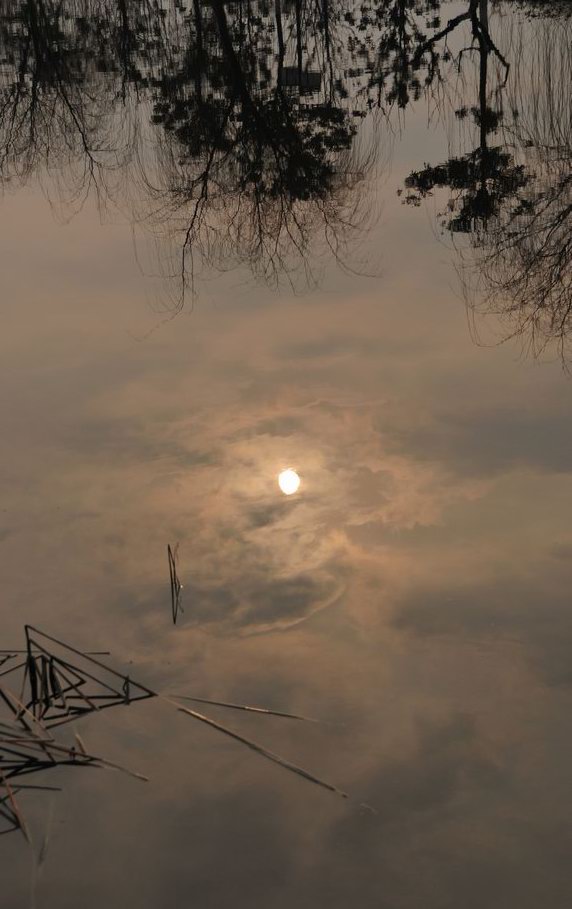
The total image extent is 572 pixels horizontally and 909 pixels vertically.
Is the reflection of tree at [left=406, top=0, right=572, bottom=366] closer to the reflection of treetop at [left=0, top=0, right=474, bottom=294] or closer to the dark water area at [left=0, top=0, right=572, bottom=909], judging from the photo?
the dark water area at [left=0, top=0, right=572, bottom=909]

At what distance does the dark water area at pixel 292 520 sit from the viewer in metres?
3.22

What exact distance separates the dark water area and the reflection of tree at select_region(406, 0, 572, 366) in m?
0.04

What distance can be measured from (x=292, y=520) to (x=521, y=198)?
4836 mm

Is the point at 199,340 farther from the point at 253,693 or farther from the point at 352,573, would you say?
→ the point at 253,693

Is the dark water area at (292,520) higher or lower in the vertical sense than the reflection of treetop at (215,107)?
lower

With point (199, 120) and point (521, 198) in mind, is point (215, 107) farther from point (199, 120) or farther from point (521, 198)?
point (521, 198)

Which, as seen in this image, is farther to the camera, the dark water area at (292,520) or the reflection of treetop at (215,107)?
the reflection of treetop at (215,107)

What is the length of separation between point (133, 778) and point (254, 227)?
6038 mm

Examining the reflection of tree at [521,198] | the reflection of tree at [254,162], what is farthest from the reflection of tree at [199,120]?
the reflection of tree at [521,198]

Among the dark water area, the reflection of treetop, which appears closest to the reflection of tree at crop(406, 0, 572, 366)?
the dark water area

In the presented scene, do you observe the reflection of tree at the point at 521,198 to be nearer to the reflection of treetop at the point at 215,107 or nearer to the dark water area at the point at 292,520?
the dark water area at the point at 292,520

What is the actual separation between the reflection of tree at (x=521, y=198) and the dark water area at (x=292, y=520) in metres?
0.04

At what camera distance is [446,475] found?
503cm

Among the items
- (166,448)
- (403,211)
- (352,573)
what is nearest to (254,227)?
(403,211)
